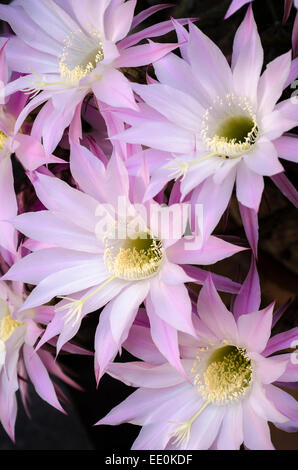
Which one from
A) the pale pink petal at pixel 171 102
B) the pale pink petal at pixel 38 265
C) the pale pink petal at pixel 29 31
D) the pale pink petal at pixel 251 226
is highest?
the pale pink petal at pixel 29 31

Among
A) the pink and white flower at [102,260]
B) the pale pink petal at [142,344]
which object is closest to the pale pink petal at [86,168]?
the pink and white flower at [102,260]

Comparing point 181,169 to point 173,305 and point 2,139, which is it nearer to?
point 173,305

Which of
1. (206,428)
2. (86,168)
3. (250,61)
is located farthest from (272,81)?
(206,428)

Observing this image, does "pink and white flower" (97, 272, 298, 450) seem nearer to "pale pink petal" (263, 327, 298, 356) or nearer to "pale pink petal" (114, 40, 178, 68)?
"pale pink petal" (263, 327, 298, 356)

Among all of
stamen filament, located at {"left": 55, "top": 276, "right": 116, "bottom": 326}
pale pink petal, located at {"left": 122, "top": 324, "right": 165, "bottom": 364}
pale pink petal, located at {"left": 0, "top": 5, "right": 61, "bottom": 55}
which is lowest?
pale pink petal, located at {"left": 122, "top": 324, "right": 165, "bottom": 364}

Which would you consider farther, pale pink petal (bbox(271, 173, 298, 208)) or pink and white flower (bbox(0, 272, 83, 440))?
pink and white flower (bbox(0, 272, 83, 440))

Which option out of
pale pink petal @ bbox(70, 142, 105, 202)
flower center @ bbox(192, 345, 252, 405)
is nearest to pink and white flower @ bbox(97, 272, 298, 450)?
flower center @ bbox(192, 345, 252, 405)

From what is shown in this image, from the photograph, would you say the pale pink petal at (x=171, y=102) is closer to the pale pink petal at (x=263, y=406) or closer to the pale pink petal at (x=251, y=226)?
the pale pink petal at (x=251, y=226)

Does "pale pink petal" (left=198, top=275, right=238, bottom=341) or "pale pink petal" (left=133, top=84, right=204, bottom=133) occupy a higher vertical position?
"pale pink petal" (left=133, top=84, right=204, bottom=133)
